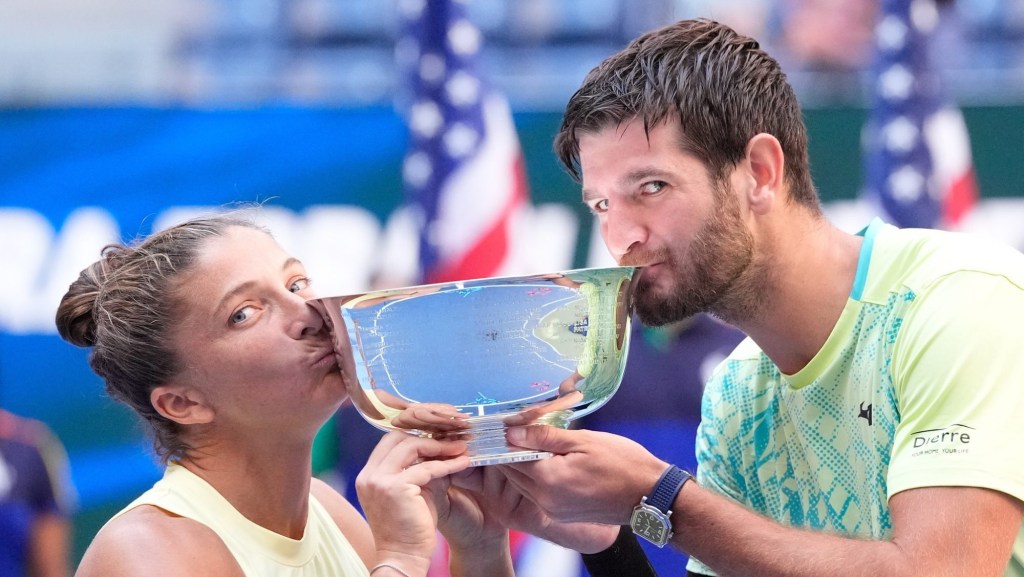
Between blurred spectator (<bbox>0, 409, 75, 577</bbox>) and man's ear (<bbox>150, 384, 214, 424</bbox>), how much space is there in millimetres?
2947

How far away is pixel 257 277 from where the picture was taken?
194cm

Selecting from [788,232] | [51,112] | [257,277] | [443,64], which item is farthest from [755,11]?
[257,277]

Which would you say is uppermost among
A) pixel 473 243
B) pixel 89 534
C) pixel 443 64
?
pixel 443 64

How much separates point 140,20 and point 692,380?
5.07 m

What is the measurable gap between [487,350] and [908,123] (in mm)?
3391

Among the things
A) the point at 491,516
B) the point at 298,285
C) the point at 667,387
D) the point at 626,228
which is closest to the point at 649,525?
the point at 491,516

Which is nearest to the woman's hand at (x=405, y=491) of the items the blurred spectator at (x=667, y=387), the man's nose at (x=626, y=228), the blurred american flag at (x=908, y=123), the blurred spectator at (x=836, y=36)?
the man's nose at (x=626, y=228)

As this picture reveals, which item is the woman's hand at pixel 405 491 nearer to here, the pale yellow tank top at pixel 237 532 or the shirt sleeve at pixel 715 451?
the pale yellow tank top at pixel 237 532

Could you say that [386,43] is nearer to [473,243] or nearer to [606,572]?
[473,243]

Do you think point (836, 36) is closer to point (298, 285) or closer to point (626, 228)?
point (626, 228)

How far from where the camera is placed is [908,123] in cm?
447

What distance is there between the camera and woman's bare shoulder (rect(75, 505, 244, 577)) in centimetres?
175

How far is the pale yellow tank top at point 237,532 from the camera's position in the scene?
190 centimetres

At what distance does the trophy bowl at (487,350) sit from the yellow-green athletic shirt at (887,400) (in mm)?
470
